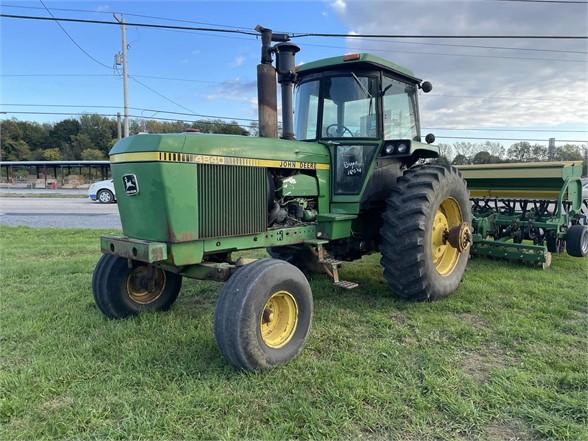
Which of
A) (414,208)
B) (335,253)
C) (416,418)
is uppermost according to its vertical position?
(414,208)

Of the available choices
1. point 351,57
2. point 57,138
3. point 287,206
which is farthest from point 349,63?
point 57,138

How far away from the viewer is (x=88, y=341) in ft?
11.9

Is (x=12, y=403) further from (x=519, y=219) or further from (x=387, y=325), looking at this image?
(x=519, y=219)

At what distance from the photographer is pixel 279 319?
352 cm

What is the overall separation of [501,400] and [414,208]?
82.9 inches

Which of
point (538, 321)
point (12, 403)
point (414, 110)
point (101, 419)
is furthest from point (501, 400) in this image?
point (414, 110)

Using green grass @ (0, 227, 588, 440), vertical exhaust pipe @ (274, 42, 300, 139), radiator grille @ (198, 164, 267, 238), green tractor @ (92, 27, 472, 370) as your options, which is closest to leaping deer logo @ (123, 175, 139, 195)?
green tractor @ (92, 27, 472, 370)

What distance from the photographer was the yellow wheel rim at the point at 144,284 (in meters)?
4.27

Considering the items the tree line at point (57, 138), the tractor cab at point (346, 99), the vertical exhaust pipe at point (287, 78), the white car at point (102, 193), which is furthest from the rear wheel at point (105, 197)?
the tree line at point (57, 138)

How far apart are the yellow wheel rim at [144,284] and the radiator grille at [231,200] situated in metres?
1.12

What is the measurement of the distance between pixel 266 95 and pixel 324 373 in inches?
108

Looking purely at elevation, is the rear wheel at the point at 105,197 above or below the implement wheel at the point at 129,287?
above

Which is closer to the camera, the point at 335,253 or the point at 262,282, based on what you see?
the point at 262,282

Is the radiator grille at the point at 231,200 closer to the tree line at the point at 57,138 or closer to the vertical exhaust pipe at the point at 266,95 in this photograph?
the vertical exhaust pipe at the point at 266,95
